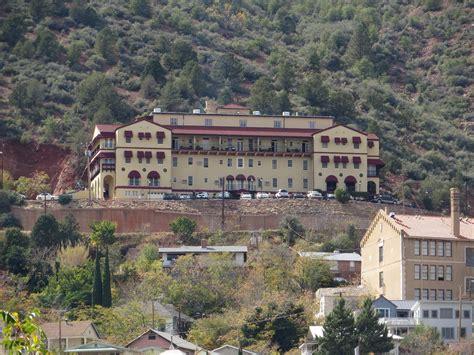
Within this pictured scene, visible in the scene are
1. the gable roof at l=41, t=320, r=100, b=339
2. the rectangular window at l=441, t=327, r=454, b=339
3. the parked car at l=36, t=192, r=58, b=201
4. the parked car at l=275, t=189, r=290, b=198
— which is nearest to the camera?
the gable roof at l=41, t=320, r=100, b=339

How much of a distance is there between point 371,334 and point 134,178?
5677 centimetres

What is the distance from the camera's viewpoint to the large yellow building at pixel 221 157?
431ft

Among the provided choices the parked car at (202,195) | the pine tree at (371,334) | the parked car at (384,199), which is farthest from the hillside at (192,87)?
the pine tree at (371,334)

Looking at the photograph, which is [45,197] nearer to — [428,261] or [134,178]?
[134,178]

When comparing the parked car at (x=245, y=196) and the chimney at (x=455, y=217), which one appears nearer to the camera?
the chimney at (x=455, y=217)

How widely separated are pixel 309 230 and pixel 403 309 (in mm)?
34095

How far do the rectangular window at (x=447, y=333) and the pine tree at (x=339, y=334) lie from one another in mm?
10239

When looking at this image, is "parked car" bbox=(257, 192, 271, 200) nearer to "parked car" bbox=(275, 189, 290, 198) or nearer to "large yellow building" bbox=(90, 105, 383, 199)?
"parked car" bbox=(275, 189, 290, 198)

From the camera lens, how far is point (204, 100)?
168875 millimetres

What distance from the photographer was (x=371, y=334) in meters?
76.8

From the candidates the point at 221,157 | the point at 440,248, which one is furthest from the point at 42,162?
the point at 440,248

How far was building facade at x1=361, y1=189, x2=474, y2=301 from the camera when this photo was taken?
302ft

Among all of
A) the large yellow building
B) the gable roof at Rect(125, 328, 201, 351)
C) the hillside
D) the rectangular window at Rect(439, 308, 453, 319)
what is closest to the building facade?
the rectangular window at Rect(439, 308, 453, 319)

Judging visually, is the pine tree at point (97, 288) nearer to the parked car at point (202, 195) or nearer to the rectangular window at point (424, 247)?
the rectangular window at point (424, 247)
